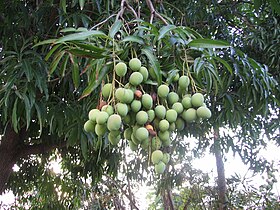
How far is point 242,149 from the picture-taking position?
2744mm

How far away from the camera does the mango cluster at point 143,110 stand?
0.57 meters

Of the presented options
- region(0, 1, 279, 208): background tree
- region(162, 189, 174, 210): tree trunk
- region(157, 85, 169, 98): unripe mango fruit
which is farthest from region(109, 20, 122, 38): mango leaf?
region(162, 189, 174, 210): tree trunk

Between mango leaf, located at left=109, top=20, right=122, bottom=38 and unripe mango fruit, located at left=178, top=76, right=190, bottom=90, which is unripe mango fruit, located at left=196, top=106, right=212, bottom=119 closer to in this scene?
unripe mango fruit, located at left=178, top=76, right=190, bottom=90

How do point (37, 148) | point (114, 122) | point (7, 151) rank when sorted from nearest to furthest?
point (114, 122) → point (7, 151) → point (37, 148)

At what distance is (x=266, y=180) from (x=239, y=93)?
181 cm

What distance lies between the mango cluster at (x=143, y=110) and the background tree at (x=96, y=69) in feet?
0.12

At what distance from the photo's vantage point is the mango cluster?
1.88 ft

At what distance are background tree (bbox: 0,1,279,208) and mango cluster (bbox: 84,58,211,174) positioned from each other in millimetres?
36

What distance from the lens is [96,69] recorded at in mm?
632

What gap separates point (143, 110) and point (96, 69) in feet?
0.37

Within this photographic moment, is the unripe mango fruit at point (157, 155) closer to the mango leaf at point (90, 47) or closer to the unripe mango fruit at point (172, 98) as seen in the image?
→ the unripe mango fruit at point (172, 98)

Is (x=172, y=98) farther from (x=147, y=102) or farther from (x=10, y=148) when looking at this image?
(x=10, y=148)

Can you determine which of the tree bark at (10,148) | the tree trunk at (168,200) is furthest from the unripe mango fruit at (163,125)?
the tree trunk at (168,200)

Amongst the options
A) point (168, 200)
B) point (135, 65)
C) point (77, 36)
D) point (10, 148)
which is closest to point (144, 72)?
point (135, 65)
